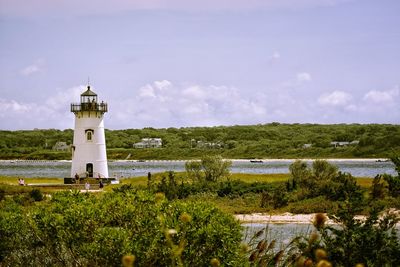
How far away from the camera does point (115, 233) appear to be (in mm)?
11836

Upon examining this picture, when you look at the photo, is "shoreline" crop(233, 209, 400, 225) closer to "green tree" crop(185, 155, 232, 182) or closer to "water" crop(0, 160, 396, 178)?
"green tree" crop(185, 155, 232, 182)

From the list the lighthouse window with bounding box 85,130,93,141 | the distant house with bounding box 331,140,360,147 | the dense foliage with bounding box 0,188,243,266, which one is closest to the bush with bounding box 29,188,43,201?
the lighthouse window with bounding box 85,130,93,141

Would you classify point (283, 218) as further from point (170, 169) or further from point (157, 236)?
point (170, 169)

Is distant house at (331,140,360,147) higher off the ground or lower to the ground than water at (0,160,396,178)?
higher

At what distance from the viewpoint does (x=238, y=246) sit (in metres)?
12.4

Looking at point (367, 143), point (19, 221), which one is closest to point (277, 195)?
point (19, 221)

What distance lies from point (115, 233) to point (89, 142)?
4874cm

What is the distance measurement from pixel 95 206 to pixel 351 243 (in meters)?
4.74

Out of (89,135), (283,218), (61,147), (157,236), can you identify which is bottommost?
(283,218)

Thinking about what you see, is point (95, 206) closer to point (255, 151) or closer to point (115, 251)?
point (115, 251)

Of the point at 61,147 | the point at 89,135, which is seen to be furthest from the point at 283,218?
the point at 61,147

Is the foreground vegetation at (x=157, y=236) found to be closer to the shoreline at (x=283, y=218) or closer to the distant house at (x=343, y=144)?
the shoreline at (x=283, y=218)

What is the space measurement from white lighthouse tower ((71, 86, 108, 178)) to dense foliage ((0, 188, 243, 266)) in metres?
43.0

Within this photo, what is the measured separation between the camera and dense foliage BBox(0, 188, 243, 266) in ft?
39.3
